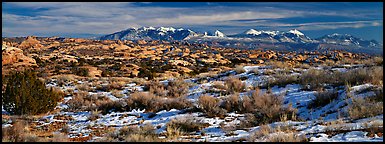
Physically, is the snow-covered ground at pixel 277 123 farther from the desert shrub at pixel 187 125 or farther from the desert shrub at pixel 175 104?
the desert shrub at pixel 175 104

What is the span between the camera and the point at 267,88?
12461 mm

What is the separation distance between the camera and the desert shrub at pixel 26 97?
10352 millimetres

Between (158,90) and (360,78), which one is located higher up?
(360,78)

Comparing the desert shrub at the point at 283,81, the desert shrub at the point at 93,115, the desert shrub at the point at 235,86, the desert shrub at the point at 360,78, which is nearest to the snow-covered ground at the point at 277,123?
the desert shrub at the point at 93,115

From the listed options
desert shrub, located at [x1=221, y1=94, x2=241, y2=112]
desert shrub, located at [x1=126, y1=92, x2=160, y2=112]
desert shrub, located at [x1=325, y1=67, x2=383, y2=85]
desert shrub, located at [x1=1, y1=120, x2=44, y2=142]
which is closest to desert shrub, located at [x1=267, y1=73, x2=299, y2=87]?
desert shrub, located at [x1=325, y1=67, x2=383, y2=85]

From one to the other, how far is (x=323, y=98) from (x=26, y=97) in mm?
8863

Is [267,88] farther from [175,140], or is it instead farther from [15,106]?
[15,106]

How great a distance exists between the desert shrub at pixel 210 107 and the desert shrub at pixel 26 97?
5.04 m

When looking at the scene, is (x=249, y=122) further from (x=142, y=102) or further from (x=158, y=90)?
(x=158, y=90)

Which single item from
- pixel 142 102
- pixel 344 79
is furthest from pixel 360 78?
pixel 142 102

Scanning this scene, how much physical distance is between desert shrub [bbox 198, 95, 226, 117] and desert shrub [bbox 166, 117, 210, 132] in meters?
0.98

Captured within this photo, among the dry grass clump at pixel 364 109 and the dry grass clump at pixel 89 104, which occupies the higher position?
the dry grass clump at pixel 364 109

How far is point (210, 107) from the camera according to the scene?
31.0 feet

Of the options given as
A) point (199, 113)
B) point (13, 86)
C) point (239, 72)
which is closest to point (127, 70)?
point (239, 72)
